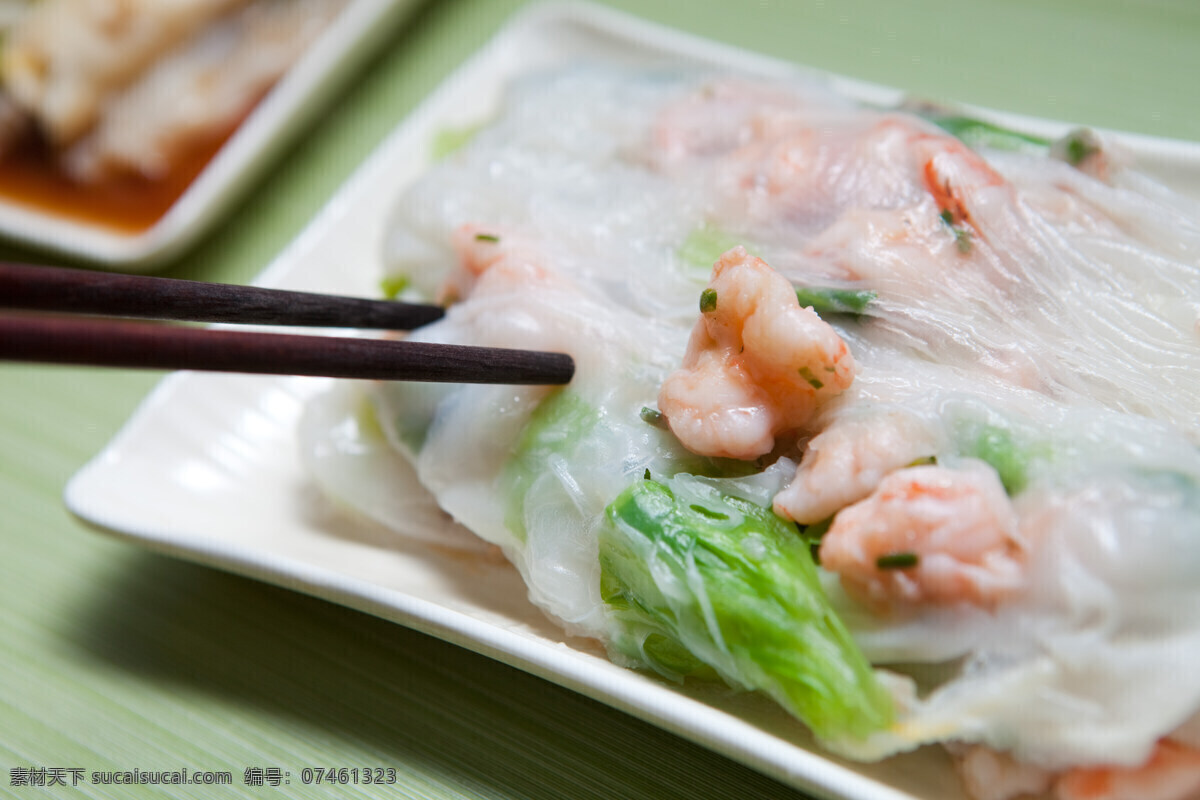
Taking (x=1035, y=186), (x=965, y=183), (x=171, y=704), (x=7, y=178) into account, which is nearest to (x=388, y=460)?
(x=171, y=704)

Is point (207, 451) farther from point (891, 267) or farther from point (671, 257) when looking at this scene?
point (891, 267)

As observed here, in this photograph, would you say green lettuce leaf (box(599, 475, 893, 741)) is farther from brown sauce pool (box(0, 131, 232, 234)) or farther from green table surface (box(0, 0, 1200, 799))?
brown sauce pool (box(0, 131, 232, 234))

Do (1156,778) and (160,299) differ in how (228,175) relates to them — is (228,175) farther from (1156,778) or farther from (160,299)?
(1156,778)

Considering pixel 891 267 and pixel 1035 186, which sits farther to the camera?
pixel 1035 186

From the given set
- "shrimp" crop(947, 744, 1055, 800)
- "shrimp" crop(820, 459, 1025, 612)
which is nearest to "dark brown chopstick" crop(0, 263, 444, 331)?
"shrimp" crop(820, 459, 1025, 612)

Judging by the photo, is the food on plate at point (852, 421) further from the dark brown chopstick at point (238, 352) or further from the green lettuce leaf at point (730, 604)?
the dark brown chopstick at point (238, 352)

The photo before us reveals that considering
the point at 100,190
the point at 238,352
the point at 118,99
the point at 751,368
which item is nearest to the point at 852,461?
the point at 751,368

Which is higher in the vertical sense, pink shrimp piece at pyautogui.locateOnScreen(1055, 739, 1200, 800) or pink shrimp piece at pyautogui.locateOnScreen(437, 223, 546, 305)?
pink shrimp piece at pyautogui.locateOnScreen(437, 223, 546, 305)
